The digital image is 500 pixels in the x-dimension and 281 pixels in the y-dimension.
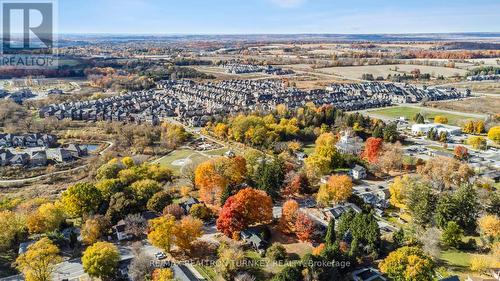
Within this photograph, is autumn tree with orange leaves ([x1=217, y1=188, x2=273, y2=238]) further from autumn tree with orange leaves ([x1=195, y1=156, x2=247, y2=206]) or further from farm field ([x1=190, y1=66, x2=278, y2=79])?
farm field ([x1=190, y1=66, x2=278, y2=79])

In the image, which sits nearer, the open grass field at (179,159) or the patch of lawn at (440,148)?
the open grass field at (179,159)

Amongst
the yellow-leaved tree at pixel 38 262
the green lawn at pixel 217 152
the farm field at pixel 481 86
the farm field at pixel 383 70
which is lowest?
the yellow-leaved tree at pixel 38 262

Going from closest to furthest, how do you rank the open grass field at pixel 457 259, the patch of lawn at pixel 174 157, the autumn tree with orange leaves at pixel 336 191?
the open grass field at pixel 457 259
the autumn tree with orange leaves at pixel 336 191
the patch of lawn at pixel 174 157

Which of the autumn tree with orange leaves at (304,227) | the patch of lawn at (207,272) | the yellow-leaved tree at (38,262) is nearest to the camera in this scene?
the yellow-leaved tree at (38,262)

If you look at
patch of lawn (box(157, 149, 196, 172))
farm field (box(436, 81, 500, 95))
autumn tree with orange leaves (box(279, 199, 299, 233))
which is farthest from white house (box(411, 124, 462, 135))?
farm field (box(436, 81, 500, 95))

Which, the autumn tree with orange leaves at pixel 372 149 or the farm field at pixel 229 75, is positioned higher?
the farm field at pixel 229 75

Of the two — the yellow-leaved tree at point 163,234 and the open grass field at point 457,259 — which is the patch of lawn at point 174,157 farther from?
the open grass field at point 457,259

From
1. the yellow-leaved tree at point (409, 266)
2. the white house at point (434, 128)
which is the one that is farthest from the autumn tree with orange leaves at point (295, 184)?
the white house at point (434, 128)

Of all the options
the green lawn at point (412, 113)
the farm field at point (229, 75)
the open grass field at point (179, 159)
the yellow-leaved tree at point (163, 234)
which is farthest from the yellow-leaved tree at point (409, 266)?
the farm field at point (229, 75)
